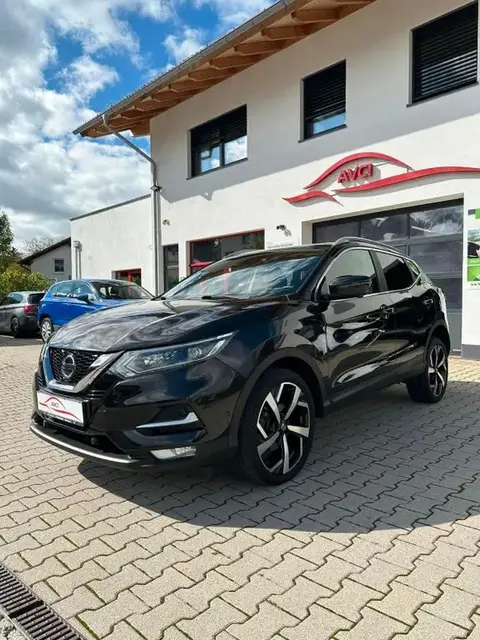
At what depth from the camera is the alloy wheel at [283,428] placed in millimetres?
3158

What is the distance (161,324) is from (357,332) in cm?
173

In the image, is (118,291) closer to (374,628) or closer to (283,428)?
(283,428)

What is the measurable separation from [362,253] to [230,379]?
221 centimetres

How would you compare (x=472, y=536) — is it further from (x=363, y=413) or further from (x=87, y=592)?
(x=363, y=413)

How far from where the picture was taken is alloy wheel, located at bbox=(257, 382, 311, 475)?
124 inches

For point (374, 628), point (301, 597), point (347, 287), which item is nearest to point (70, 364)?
point (301, 597)

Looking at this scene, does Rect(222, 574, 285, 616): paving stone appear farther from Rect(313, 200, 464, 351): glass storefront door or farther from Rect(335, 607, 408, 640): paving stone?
Rect(313, 200, 464, 351): glass storefront door

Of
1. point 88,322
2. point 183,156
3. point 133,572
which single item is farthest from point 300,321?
point 183,156

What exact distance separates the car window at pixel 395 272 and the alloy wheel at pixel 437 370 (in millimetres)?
882

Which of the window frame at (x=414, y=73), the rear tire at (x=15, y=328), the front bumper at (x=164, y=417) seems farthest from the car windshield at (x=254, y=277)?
the rear tire at (x=15, y=328)

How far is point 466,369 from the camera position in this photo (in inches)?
304

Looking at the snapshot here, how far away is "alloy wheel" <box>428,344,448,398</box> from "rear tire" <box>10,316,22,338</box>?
41.5 feet

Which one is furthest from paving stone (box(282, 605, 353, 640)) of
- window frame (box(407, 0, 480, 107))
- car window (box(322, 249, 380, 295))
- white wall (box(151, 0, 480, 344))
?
window frame (box(407, 0, 480, 107))

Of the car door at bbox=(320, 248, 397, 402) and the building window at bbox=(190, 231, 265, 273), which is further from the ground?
the building window at bbox=(190, 231, 265, 273)
